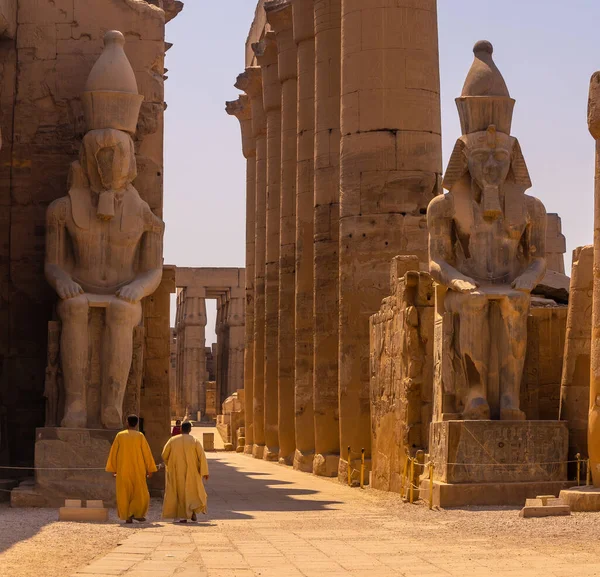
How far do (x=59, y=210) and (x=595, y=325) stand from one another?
534 centimetres

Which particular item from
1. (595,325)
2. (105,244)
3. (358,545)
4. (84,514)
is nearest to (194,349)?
(105,244)

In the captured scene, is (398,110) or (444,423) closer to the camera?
(444,423)

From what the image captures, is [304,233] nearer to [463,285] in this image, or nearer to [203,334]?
[463,285]

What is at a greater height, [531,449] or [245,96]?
[245,96]

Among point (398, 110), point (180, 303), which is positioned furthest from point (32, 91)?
point (180, 303)

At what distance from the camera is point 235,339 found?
47156 mm

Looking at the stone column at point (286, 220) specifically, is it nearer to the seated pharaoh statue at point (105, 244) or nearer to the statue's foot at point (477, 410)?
the seated pharaoh statue at point (105, 244)

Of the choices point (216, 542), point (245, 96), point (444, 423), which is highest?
point (245, 96)

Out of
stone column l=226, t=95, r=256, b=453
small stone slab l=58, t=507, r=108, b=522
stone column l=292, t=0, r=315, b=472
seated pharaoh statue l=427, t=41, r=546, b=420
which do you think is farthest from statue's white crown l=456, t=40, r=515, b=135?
stone column l=226, t=95, r=256, b=453

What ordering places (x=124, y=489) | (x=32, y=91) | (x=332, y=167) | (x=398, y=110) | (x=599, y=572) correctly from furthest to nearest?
(x=332, y=167) → (x=398, y=110) → (x=32, y=91) → (x=124, y=489) → (x=599, y=572)

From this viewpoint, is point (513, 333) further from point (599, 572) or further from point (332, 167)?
point (332, 167)

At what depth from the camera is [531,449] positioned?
12469 millimetres

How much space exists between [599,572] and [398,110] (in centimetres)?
1170

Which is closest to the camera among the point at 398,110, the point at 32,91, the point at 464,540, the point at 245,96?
the point at 464,540
